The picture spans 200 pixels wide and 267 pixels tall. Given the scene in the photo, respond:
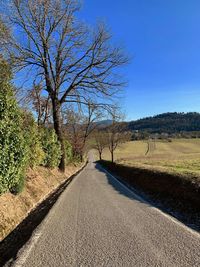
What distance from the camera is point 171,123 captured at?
176250 millimetres

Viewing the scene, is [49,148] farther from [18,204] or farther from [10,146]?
[18,204]

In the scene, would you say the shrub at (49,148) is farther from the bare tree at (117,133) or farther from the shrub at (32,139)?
the bare tree at (117,133)

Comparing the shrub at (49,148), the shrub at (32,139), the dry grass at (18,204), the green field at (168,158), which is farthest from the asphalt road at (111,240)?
the shrub at (49,148)

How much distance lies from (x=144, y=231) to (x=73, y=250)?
2.02 metres

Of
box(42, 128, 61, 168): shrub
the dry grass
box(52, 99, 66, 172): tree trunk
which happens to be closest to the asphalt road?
the dry grass

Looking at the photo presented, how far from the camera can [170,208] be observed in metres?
10.6

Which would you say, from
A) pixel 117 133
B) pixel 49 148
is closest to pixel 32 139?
pixel 49 148

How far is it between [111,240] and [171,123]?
174255 mm

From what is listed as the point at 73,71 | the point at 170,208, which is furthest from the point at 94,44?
the point at 170,208

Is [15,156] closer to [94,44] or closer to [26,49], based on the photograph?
[26,49]

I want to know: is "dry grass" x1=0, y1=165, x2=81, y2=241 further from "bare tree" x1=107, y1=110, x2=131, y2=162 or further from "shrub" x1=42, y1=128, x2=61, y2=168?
"bare tree" x1=107, y1=110, x2=131, y2=162

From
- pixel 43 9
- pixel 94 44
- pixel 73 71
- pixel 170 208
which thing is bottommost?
pixel 170 208

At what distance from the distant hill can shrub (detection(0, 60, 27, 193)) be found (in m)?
151

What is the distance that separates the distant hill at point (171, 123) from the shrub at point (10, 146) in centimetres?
15117
